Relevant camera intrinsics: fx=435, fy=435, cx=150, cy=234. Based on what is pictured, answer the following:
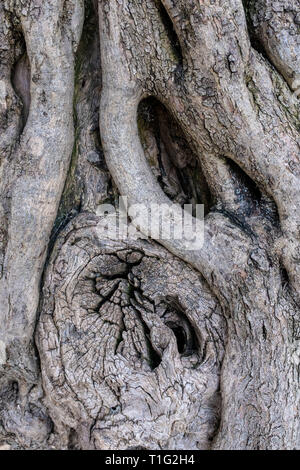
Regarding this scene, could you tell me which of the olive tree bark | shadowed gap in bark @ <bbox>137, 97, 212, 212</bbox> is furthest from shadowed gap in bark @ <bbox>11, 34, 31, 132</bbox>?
shadowed gap in bark @ <bbox>137, 97, 212, 212</bbox>

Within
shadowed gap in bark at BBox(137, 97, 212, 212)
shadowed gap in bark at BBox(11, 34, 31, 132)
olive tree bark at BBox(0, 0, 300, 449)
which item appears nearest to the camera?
olive tree bark at BBox(0, 0, 300, 449)

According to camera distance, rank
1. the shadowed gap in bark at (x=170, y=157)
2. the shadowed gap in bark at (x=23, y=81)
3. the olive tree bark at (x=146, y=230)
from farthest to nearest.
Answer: the shadowed gap in bark at (x=170, y=157)
the shadowed gap in bark at (x=23, y=81)
the olive tree bark at (x=146, y=230)

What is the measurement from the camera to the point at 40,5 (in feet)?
6.15

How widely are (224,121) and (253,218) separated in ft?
1.46

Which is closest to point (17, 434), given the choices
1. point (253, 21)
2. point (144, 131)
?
point (144, 131)

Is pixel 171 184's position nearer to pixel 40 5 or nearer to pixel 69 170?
pixel 69 170

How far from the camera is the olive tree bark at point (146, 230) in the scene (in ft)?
6.11

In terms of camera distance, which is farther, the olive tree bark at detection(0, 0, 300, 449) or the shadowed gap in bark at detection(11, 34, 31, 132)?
the shadowed gap in bark at detection(11, 34, 31, 132)

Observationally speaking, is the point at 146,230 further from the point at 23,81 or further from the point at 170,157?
the point at 23,81

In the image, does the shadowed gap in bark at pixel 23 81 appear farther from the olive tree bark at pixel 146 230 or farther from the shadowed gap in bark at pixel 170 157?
the shadowed gap in bark at pixel 170 157

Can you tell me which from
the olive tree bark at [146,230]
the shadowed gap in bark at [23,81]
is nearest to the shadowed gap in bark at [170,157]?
the olive tree bark at [146,230]

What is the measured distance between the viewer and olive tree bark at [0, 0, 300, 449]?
6.11 feet

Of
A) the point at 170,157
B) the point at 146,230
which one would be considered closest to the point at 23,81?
the point at 170,157

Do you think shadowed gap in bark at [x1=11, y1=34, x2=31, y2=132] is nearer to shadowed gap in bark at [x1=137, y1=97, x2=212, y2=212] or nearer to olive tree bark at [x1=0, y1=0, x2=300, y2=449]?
olive tree bark at [x1=0, y1=0, x2=300, y2=449]
